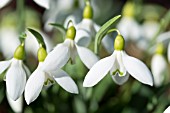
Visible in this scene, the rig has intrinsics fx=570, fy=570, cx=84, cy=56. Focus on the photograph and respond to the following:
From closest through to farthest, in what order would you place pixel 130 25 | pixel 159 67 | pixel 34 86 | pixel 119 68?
pixel 34 86 < pixel 119 68 < pixel 159 67 < pixel 130 25

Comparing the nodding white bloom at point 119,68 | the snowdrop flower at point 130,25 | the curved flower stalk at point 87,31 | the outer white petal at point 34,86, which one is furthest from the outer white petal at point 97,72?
the snowdrop flower at point 130,25

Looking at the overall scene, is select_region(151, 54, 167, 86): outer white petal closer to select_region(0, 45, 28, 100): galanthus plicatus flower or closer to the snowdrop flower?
the snowdrop flower

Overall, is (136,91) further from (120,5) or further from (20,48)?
(120,5)

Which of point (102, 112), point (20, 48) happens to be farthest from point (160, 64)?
point (20, 48)

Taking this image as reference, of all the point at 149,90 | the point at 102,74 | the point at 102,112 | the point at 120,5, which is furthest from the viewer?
the point at 120,5

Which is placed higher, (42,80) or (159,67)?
(42,80)

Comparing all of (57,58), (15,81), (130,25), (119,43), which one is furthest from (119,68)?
A: (130,25)

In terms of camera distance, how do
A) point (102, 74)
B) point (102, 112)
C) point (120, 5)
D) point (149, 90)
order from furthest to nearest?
point (120, 5) < point (149, 90) < point (102, 112) < point (102, 74)

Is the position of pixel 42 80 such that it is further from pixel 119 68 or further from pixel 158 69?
pixel 158 69

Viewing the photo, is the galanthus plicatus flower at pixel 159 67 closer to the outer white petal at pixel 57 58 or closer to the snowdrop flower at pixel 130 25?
the snowdrop flower at pixel 130 25
